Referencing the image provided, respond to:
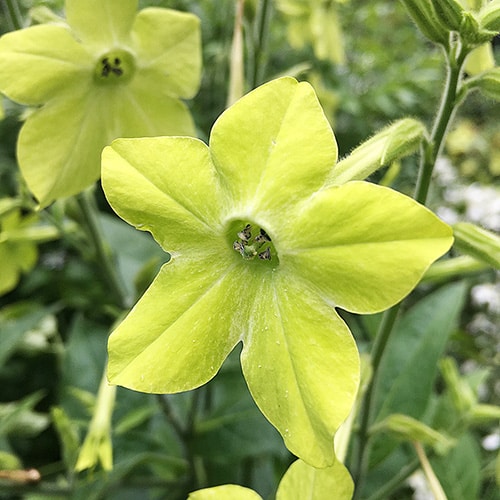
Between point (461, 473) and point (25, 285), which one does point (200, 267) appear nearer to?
point (461, 473)

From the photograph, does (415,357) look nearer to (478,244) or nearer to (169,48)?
(478,244)

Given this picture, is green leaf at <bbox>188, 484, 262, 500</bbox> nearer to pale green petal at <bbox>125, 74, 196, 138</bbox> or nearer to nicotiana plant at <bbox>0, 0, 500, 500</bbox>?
nicotiana plant at <bbox>0, 0, 500, 500</bbox>

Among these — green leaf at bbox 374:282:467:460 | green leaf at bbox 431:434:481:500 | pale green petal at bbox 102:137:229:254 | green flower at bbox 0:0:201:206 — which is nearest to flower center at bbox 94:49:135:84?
green flower at bbox 0:0:201:206

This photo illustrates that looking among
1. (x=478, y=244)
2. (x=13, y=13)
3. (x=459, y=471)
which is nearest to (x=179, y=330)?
(x=478, y=244)

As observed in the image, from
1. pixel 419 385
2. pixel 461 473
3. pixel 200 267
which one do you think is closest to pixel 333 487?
pixel 200 267

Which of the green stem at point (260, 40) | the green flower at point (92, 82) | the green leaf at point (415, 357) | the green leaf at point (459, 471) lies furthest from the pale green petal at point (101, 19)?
the green leaf at point (459, 471)

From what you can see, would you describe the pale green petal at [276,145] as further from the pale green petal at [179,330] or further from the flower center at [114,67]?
the flower center at [114,67]
